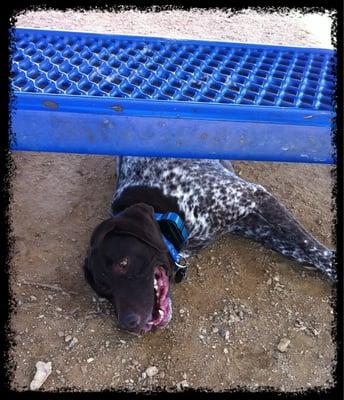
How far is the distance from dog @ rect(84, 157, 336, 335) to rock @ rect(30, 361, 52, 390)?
0.51 meters

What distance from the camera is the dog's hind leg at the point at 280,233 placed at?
13.4 feet

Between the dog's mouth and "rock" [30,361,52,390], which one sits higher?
the dog's mouth

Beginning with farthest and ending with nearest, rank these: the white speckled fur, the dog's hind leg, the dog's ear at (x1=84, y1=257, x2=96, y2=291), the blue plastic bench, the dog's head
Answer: the white speckled fur < the dog's hind leg < the dog's ear at (x1=84, y1=257, x2=96, y2=291) < the dog's head < the blue plastic bench

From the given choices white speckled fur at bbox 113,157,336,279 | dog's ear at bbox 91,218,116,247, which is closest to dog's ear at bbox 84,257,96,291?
dog's ear at bbox 91,218,116,247

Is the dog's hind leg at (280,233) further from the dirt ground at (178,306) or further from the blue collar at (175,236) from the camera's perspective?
the blue collar at (175,236)

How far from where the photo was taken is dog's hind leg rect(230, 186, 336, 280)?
4.07 meters

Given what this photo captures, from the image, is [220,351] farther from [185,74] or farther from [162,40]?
[162,40]

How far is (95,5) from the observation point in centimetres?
534

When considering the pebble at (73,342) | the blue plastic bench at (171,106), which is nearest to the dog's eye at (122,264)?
the pebble at (73,342)

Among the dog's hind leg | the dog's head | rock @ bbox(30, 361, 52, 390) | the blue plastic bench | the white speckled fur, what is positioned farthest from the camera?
the white speckled fur

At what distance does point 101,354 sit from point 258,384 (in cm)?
96

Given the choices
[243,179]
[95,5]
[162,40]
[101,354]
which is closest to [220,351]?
[101,354]

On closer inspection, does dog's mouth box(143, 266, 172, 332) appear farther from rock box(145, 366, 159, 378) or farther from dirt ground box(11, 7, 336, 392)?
rock box(145, 366, 159, 378)

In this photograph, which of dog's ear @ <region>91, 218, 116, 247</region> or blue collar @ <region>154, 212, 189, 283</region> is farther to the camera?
blue collar @ <region>154, 212, 189, 283</region>
